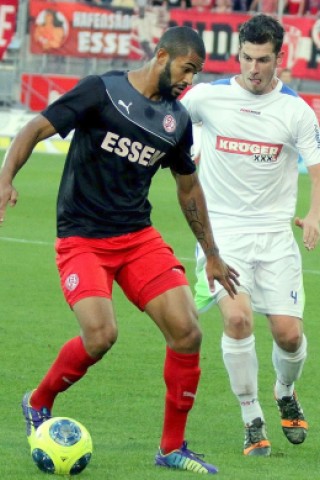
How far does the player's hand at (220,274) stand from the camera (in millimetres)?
6812

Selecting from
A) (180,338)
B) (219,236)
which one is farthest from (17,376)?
(180,338)

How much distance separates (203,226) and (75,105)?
105 centimetres

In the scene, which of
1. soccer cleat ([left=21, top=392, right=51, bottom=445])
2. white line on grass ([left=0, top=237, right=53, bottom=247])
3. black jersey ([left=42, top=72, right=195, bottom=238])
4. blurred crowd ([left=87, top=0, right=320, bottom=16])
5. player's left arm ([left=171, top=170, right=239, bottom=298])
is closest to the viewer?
black jersey ([left=42, top=72, right=195, bottom=238])

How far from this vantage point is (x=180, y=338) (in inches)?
251

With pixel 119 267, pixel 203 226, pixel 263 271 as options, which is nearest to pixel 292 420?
pixel 263 271

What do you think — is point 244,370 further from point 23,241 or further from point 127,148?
point 23,241

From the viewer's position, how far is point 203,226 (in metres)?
6.84

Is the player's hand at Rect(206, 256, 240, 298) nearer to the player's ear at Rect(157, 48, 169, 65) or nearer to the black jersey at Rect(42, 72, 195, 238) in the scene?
the black jersey at Rect(42, 72, 195, 238)

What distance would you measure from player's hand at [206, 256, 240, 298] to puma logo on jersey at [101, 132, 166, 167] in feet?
2.40

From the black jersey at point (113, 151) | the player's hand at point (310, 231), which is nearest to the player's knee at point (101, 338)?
the black jersey at point (113, 151)

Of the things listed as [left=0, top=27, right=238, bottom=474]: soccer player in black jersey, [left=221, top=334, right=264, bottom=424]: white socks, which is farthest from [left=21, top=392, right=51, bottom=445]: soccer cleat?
[left=221, top=334, right=264, bottom=424]: white socks

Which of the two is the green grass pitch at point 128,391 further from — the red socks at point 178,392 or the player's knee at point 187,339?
the player's knee at point 187,339

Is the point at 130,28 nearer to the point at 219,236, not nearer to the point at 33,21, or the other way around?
the point at 33,21

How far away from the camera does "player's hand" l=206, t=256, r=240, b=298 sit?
6.81 meters
